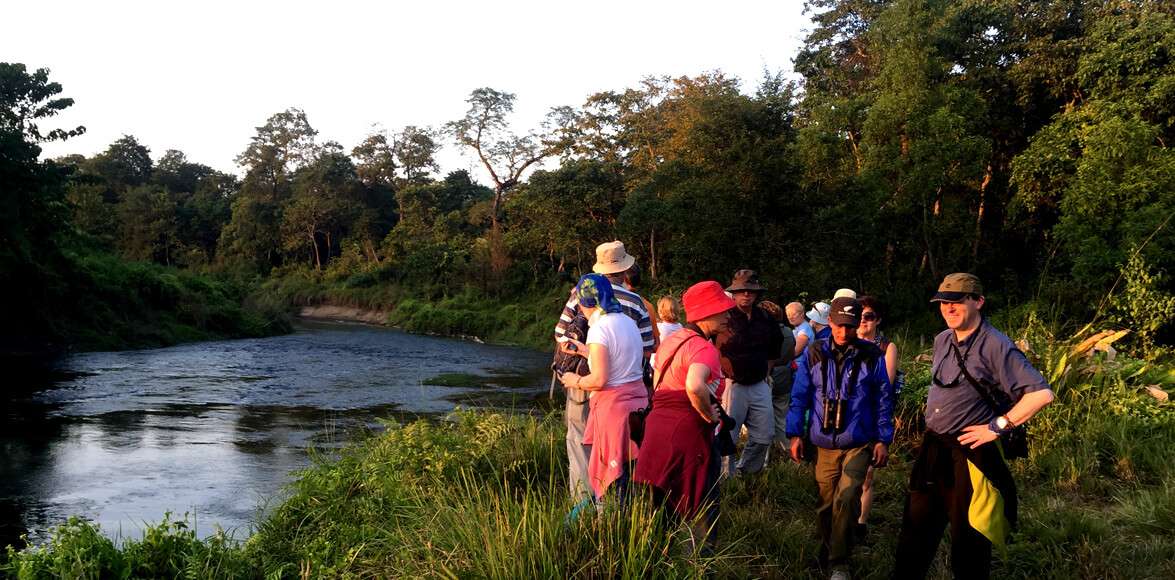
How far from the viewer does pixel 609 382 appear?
469 cm

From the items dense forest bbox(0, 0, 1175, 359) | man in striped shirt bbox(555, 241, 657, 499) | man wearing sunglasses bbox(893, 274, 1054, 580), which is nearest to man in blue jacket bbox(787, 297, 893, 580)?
man wearing sunglasses bbox(893, 274, 1054, 580)

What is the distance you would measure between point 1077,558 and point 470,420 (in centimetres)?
448

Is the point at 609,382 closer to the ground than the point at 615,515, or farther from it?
farther from it

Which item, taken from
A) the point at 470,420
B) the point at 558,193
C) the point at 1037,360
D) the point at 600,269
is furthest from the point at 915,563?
the point at 558,193

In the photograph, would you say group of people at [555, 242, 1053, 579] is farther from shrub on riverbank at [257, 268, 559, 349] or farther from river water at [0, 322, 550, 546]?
shrub on riverbank at [257, 268, 559, 349]

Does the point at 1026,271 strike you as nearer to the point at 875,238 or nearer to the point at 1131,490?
the point at 875,238

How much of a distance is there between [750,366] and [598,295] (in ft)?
6.06

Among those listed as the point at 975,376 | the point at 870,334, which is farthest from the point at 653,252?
the point at 975,376

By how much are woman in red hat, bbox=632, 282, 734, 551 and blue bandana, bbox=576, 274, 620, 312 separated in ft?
2.06

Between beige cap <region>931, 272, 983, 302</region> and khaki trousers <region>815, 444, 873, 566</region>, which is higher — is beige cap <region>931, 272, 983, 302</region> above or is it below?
above

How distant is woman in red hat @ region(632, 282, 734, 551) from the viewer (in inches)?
161

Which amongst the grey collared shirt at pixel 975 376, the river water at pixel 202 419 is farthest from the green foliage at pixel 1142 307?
the river water at pixel 202 419

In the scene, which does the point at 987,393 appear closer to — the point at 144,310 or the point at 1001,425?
the point at 1001,425

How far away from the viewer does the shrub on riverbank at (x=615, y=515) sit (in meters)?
3.80
